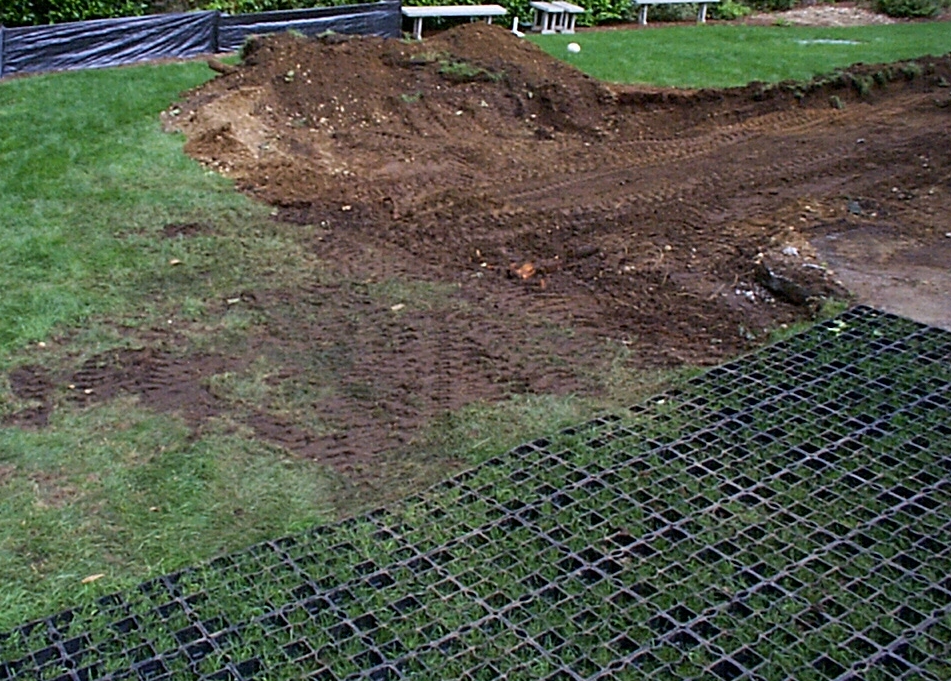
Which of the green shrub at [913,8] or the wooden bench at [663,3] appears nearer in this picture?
the wooden bench at [663,3]

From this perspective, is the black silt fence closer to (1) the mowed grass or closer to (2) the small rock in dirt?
(1) the mowed grass

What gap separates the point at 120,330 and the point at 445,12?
10.4 metres

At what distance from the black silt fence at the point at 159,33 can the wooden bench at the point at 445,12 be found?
431 millimetres

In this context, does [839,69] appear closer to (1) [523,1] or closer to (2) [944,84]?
(2) [944,84]

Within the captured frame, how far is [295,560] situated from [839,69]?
33.0 feet

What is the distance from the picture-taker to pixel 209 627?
3410 mm

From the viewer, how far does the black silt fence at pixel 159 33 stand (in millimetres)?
11586

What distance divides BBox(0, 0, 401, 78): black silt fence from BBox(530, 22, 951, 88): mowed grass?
8.75ft

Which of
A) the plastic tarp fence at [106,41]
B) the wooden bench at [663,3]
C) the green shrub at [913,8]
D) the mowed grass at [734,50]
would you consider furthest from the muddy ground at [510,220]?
the green shrub at [913,8]

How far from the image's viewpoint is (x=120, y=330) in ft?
18.3

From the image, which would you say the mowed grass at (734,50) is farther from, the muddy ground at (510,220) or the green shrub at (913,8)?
the muddy ground at (510,220)

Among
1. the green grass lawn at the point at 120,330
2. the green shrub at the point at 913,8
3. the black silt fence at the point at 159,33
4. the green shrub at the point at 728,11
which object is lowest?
the green grass lawn at the point at 120,330

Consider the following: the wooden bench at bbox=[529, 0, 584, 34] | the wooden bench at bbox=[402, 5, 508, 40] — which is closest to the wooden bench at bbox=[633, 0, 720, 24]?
the wooden bench at bbox=[529, 0, 584, 34]

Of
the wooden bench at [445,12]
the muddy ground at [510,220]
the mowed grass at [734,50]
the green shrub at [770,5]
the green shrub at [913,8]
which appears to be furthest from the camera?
the green shrub at [770,5]
